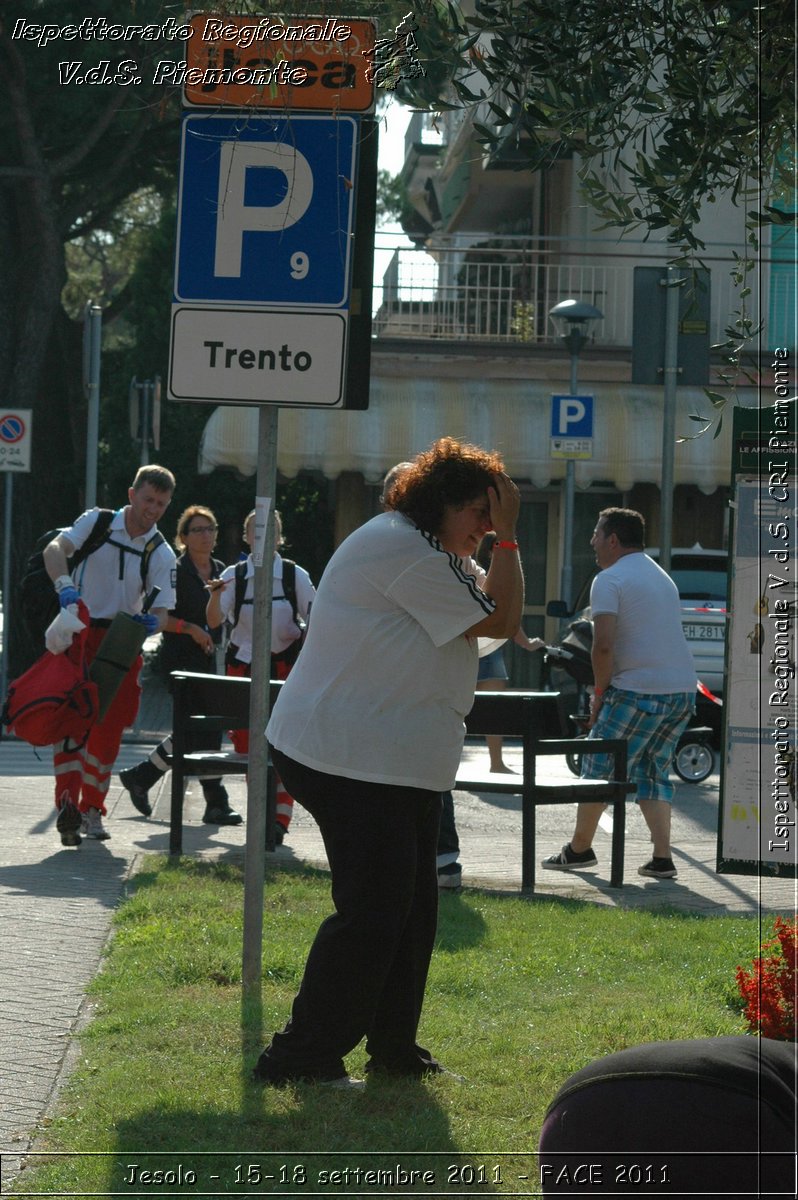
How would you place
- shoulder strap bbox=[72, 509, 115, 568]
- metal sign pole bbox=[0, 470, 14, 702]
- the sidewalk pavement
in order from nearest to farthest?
the sidewalk pavement, shoulder strap bbox=[72, 509, 115, 568], metal sign pole bbox=[0, 470, 14, 702]

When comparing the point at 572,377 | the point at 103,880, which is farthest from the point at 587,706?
the point at 103,880

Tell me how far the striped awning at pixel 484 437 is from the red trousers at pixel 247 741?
1012cm

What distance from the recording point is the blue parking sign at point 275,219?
5.86 meters

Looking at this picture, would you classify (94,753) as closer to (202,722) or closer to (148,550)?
(202,722)

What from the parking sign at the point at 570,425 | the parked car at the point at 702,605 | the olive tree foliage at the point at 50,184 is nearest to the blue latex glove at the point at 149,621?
the parked car at the point at 702,605

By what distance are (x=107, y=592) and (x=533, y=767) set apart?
2.68 metres

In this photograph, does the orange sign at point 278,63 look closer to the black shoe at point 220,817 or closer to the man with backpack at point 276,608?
the man with backpack at point 276,608

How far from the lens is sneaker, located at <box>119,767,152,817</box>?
1112 centimetres

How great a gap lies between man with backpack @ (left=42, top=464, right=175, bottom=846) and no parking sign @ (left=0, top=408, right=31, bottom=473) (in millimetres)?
7745

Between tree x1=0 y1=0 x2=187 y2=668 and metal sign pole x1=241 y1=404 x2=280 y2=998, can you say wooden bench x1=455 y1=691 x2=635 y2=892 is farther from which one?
tree x1=0 y1=0 x2=187 y2=668

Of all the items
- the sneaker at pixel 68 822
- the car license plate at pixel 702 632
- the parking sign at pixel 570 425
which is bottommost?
the sneaker at pixel 68 822

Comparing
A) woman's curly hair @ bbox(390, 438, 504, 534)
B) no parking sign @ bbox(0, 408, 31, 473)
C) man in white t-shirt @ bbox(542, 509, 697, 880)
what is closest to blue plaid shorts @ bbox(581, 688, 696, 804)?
man in white t-shirt @ bbox(542, 509, 697, 880)

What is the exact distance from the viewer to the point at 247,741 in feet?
31.6

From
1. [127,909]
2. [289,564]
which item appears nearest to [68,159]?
[289,564]
